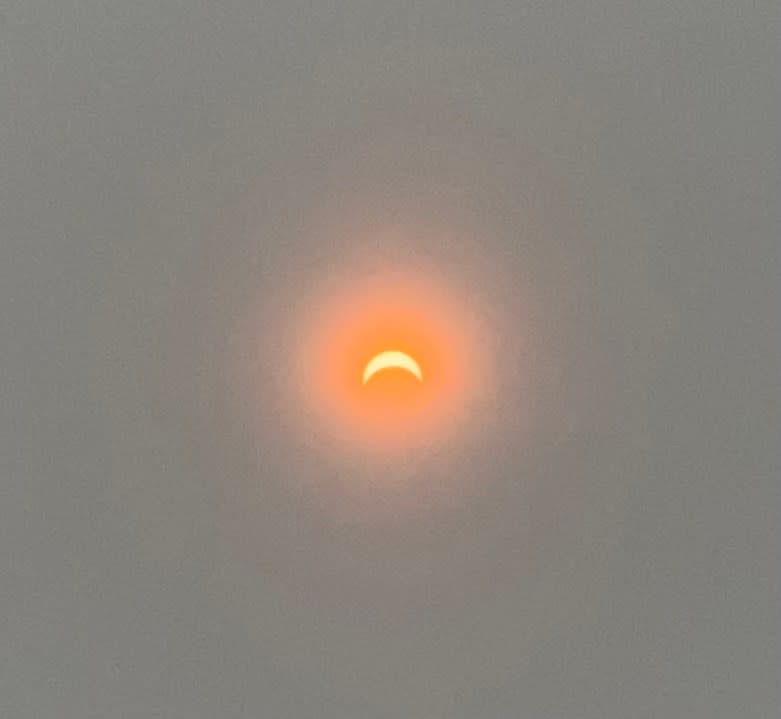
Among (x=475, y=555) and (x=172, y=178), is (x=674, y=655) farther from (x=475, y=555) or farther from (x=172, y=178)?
(x=172, y=178)

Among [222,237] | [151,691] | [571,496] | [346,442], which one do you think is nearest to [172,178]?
[222,237]

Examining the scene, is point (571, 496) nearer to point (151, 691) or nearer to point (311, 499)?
point (311, 499)

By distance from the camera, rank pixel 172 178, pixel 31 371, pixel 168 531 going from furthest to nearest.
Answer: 1. pixel 168 531
2. pixel 31 371
3. pixel 172 178

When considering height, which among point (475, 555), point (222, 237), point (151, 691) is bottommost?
point (151, 691)

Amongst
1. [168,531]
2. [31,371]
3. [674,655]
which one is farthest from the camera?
[674,655]

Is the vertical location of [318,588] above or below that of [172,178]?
below

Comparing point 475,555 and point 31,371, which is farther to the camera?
point 475,555
